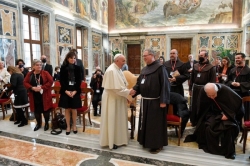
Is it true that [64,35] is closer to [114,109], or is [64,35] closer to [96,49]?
[96,49]

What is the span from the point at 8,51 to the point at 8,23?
95 cm

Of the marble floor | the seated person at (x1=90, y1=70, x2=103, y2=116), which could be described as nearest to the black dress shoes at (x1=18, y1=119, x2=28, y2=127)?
the marble floor

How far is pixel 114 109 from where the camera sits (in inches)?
138

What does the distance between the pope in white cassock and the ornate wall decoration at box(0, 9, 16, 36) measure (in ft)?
16.3

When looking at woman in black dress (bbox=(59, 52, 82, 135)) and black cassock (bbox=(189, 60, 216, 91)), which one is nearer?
woman in black dress (bbox=(59, 52, 82, 135))

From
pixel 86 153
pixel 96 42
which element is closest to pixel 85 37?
pixel 96 42

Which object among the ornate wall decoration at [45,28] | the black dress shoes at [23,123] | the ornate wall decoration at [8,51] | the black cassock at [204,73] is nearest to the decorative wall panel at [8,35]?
the ornate wall decoration at [8,51]

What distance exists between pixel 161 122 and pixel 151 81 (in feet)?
2.44

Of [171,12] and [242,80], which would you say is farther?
[171,12]

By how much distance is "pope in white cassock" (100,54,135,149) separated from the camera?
3432mm

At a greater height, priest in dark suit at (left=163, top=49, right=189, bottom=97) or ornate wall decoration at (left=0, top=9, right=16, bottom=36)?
ornate wall decoration at (left=0, top=9, right=16, bottom=36)

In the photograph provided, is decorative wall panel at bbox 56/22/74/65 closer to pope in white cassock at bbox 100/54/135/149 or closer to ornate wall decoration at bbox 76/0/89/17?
ornate wall decoration at bbox 76/0/89/17

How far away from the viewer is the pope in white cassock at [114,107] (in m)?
3.43

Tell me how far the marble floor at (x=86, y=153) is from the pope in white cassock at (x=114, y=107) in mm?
212
